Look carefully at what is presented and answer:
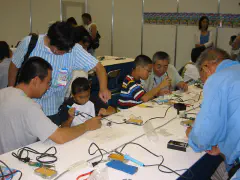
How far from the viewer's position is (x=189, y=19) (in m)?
6.83

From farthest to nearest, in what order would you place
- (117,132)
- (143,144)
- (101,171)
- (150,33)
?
1. (150,33)
2. (117,132)
3. (143,144)
4. (101,171)

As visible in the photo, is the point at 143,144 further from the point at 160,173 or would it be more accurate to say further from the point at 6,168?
the point at 6,168


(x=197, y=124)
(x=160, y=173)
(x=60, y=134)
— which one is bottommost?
(x=160, y=173)

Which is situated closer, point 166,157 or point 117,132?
point 166,157

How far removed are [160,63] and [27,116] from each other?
206 centimetres

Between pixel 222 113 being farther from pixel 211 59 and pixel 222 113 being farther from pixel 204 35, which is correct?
pixel 204 35

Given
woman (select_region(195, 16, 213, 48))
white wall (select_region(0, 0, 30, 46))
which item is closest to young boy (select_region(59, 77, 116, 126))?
woman (select_region(195, 16, 213, 48))

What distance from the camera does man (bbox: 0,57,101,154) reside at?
1.67 meters

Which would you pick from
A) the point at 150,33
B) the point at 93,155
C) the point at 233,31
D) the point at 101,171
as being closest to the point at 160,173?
Result: the point at 101,171

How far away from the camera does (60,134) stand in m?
1.74

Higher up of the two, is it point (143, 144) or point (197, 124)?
point (197, 124)

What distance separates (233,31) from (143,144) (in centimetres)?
536

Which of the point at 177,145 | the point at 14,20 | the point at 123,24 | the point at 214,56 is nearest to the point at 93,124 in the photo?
the point at 177,145

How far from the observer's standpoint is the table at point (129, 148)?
147cm
